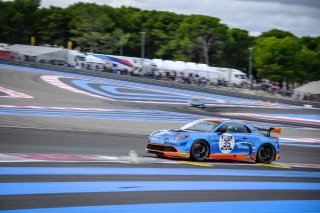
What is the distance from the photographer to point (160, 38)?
321 ft

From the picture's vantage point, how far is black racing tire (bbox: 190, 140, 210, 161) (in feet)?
43.5

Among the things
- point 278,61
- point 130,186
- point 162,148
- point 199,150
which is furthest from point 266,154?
point 278,61

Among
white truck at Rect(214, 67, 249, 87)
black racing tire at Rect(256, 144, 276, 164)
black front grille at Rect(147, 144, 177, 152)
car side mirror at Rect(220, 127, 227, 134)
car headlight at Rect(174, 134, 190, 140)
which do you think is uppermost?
→ white truck at Rect(214, 67, 249, 87)

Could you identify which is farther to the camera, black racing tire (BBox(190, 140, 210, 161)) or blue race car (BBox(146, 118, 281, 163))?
black racing tire (BBox(190, 140, 210, 161))

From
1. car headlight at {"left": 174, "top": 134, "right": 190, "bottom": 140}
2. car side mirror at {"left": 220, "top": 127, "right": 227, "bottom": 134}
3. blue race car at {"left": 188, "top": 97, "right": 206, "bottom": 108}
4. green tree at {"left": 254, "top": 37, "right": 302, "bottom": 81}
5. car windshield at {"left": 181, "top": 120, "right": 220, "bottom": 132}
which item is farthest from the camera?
green tree at {"left": 254, "top": 37, "right": 302, "bottom": 81}

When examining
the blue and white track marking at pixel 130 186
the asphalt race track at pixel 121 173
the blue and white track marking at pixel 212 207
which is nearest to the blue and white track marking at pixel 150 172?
the asphalt race track at pixel 121 173

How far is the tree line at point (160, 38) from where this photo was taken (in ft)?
274

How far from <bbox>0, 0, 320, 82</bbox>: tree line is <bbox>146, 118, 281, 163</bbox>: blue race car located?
67301 mm

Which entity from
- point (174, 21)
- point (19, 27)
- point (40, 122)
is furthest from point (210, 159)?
point (174, 21)

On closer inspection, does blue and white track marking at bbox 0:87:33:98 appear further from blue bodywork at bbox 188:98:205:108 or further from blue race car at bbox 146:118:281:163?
blue race car at bbox 146:118:281:163

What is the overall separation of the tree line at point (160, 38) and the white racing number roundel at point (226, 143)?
68.3 metres

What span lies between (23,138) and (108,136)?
3.71 meters

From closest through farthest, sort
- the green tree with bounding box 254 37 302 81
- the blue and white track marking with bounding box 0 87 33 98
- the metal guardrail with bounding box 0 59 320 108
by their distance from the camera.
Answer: the blue and white track marking with bounding box 0 87 33 98 < the metal guardrail with bounding box 0 59 320 108 < the green tree with bounding box 254 37 302 81

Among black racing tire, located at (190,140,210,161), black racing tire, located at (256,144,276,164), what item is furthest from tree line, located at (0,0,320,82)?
black racing tire, located at (190,140,210,161)
